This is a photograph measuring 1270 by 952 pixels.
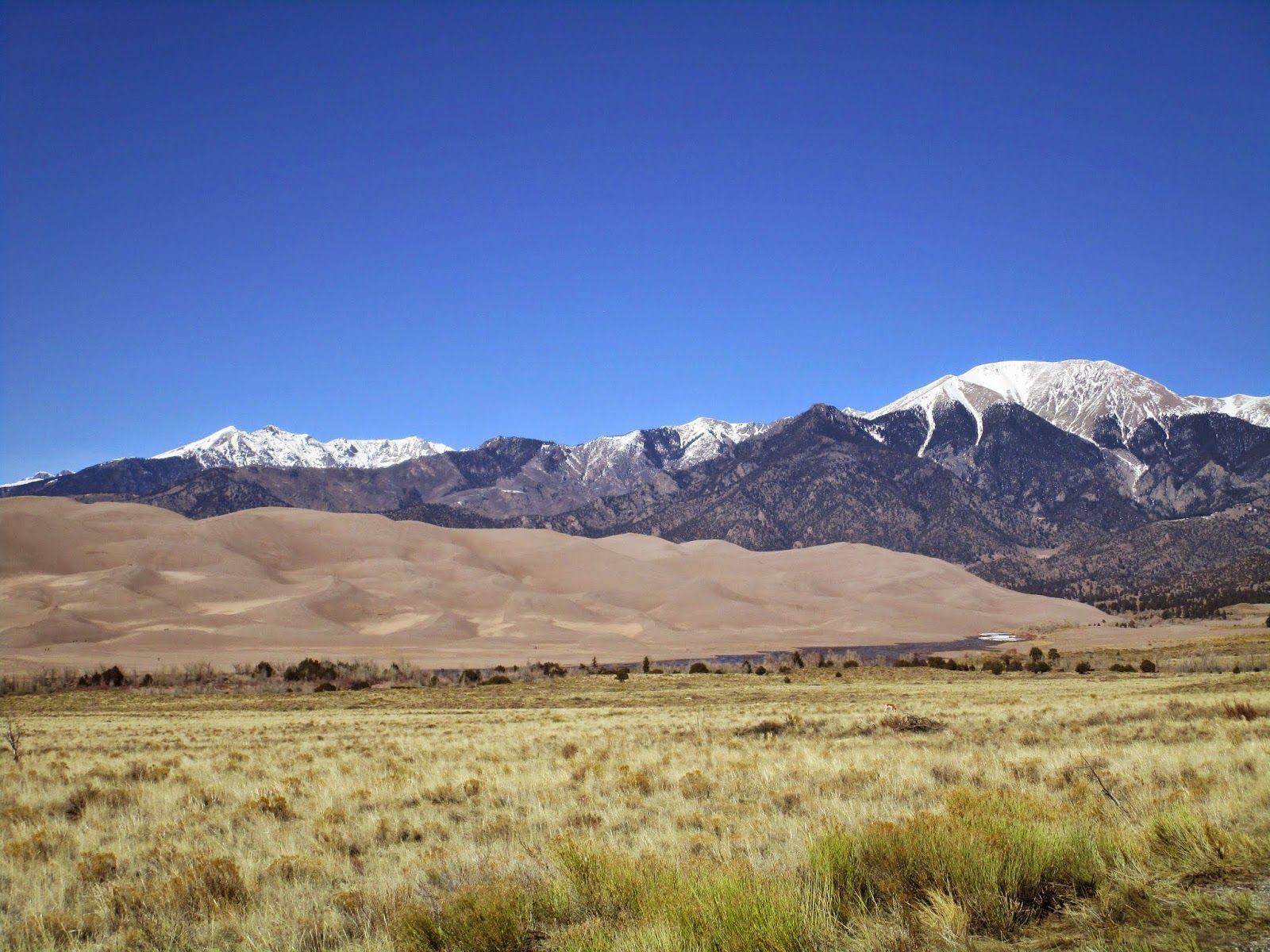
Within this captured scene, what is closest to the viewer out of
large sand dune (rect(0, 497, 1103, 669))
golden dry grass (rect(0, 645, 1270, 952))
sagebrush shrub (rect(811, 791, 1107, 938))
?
golden dry grass (rect(0, 645, 1270, 952))

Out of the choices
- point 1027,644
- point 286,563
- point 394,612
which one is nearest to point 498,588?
point 394,612

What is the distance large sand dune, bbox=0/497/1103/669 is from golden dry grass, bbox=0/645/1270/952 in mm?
76541

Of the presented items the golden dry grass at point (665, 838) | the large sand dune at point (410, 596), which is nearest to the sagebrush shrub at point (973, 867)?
the golden dry grass at point (665, 838)

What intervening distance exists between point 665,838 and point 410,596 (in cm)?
13215

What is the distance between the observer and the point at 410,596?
13662 centimetres

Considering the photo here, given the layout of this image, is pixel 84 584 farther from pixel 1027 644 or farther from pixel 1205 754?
pixel 1205 754

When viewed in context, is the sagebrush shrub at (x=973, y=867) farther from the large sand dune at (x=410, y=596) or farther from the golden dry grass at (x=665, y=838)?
the large sand dune at (x=410, y=596)

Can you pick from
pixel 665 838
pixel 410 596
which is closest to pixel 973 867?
pixel 665 838

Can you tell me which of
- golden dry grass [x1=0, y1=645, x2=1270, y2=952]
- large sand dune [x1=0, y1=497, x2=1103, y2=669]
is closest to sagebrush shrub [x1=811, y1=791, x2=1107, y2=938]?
golden dry grass [x1=0, y1=645, x2=1270, y2=952]

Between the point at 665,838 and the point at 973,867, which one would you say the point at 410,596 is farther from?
the point at 973,867

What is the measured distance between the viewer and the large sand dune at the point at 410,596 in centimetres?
10400

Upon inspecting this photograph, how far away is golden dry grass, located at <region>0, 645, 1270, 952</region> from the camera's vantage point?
6.11 m

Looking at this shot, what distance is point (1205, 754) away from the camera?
46.7 ft

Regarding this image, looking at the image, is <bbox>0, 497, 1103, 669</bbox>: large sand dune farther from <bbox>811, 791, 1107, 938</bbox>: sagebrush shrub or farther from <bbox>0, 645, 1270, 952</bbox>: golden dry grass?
<bbox>811, 791, 1107, 938</bbox>: sagebrush shrub
